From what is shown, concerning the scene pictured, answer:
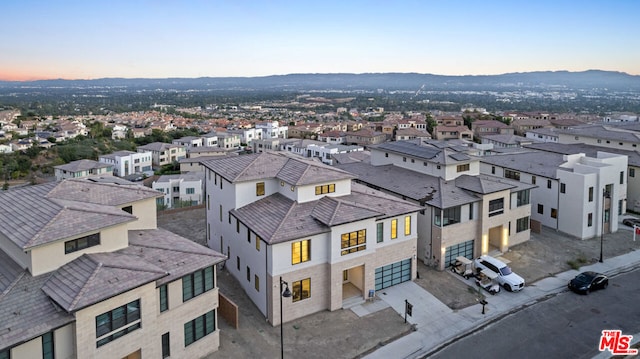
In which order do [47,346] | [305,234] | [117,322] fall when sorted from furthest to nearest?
1. [305,234]
2. [117,322]
3. [47,346]

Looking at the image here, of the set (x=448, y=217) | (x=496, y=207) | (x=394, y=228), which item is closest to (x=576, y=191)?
(x=496, y=207)

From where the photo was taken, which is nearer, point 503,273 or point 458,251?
point 503,273

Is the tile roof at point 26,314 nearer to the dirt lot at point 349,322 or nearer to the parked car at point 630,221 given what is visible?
the dirt lot at point 349,322

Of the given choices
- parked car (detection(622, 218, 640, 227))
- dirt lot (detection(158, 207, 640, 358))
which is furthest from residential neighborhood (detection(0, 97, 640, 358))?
parked car (detection(622, 218, 640, 227))

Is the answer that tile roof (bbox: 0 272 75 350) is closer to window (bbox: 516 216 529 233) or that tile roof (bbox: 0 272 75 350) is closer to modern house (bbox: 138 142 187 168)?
window (bbox: 516 216 529 233)

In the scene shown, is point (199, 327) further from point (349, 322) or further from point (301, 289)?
point (349, 322)

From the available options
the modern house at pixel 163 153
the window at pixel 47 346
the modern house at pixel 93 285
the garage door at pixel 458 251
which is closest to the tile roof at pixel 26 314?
the modern house at pixel 93 285

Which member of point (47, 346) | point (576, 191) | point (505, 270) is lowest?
point (505, 270)
